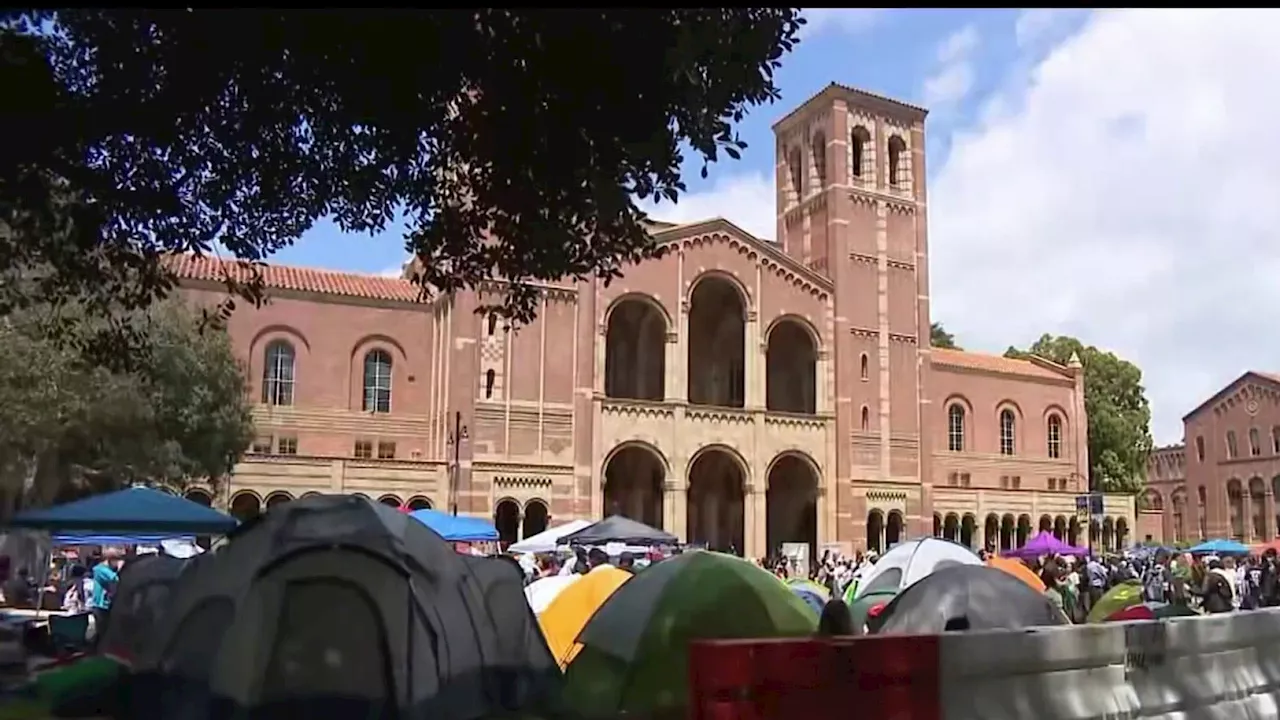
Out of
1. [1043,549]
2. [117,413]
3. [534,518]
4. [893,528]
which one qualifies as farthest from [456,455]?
[893,528]

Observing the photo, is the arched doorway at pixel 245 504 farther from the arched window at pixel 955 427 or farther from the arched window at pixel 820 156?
the arched window at pixel 955 427

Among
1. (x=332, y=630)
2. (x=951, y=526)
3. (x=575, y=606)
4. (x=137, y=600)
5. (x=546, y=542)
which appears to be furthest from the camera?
(x=951, y=526)

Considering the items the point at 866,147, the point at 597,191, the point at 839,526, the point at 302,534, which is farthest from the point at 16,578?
the point at 866,147

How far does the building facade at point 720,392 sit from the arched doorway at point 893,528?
71 mm

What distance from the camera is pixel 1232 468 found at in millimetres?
60719

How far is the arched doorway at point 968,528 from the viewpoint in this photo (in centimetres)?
4512

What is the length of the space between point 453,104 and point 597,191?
142 cm

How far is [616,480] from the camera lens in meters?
40.2

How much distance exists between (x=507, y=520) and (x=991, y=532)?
20836 mm

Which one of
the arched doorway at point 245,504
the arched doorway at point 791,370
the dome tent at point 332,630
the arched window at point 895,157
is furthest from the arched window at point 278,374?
the dome tent at point 332,630

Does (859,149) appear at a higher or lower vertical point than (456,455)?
higher

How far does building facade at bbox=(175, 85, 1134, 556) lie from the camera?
34.7 meters

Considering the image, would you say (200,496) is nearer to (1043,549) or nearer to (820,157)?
(1043,549)

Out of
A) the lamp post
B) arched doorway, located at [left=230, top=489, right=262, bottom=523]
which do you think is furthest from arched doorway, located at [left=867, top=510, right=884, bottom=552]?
arched doorway, located at [left=230, top=489, right=262, bottom=523]
